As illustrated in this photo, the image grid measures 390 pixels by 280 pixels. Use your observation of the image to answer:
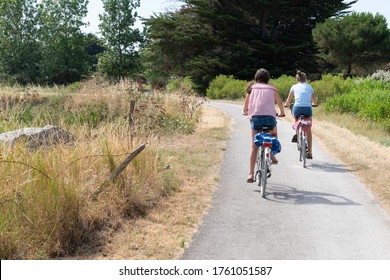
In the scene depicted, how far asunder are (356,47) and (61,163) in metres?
45.4

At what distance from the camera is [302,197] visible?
8.84 metres

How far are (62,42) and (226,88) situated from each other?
1261 inches

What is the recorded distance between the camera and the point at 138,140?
944cm

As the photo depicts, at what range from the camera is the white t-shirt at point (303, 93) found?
11586mm

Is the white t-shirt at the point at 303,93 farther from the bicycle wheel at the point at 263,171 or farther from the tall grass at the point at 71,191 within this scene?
the tall grass at the point at 71,191

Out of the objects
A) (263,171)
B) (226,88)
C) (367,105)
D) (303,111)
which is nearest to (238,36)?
(226,88)

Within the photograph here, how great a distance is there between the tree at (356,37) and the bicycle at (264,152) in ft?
136

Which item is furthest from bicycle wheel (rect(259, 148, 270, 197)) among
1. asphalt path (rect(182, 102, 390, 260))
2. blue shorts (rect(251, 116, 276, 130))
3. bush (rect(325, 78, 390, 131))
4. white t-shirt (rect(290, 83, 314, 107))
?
bush (rect(325, 78, 390, 131))

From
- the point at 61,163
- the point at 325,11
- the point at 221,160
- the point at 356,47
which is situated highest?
the point at 325,11

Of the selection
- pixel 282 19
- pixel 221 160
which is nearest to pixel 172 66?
pixel 282 19

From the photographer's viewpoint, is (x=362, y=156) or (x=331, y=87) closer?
(x=362, y=156)

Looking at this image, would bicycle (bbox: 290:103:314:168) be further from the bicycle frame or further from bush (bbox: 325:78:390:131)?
bush (bbox: 325:78:390:131)

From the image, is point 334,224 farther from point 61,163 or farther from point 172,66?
point 172,66

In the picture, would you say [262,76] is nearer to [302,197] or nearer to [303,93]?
[302,197]
